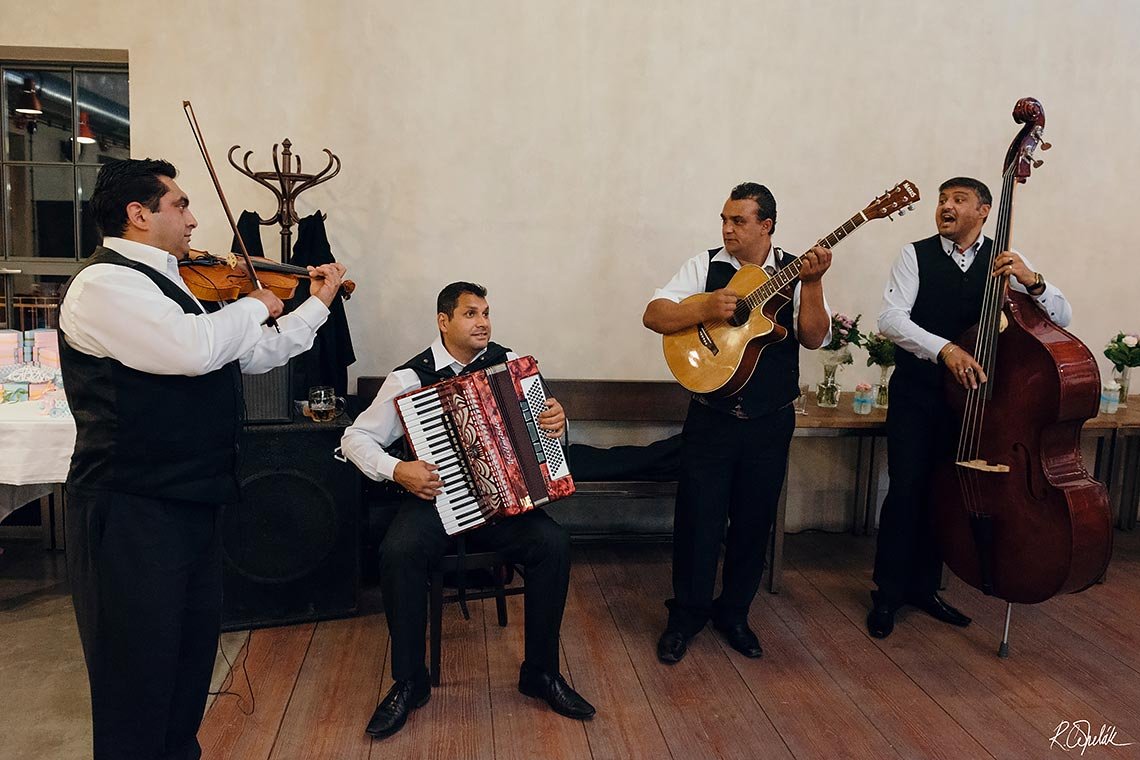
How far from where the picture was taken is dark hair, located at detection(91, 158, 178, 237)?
1746mm

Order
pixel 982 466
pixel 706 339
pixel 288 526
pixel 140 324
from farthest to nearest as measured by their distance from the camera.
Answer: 1. pixel 288 526
2. pixel 706 339
3. pixel 982 466
4. pixel 140 324

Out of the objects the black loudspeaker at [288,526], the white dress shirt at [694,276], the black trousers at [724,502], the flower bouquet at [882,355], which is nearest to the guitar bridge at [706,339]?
the white dress shirt at [694,276]

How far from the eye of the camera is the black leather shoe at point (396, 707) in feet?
7.45

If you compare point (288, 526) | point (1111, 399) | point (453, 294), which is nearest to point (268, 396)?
point (288, 526)

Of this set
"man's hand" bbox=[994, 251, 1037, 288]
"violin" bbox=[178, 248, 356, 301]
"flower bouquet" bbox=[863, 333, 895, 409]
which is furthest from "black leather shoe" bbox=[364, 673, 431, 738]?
"flower bouquet" bbox=[863, 333, 895, 409]

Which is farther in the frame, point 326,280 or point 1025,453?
point 1025,453

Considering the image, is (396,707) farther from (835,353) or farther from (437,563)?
(835,353)

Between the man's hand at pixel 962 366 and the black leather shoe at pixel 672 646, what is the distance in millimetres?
1210

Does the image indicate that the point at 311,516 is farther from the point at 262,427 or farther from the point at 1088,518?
the point at 1088,518

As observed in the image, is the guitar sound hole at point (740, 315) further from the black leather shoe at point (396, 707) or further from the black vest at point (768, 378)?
the black leather shoe at point (396, 707)

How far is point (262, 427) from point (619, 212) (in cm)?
186

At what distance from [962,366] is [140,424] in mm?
2268

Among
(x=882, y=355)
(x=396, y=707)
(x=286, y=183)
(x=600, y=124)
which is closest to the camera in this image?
(x=396, y=707)

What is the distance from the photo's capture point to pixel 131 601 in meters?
1.76
